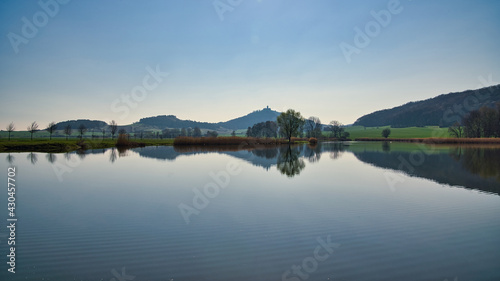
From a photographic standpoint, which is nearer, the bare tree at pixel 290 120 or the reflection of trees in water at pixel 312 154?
the reflection of trees in water at pixel 312 154

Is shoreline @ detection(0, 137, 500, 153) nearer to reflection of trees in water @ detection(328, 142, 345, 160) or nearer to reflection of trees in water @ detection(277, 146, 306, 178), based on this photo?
reflection of trees in water @ detection(328, 142, 345, 160)

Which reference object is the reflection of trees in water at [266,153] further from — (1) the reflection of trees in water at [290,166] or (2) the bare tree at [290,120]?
(2) the bare tree at [290,120]

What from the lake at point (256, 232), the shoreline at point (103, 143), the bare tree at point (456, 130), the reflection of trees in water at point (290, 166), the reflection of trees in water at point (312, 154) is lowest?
the lake at point (256, 232)

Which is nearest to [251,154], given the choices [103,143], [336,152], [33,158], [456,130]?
[336,152]

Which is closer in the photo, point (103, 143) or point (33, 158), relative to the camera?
point (33, 158)

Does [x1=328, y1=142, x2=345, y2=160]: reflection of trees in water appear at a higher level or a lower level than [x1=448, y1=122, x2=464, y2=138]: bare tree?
lower

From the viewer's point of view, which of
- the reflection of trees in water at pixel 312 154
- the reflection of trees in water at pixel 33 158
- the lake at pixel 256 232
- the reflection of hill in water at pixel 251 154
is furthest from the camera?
the reflection of trees in water at pixel 312 154

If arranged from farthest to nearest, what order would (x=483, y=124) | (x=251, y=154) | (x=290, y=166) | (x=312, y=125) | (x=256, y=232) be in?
(x=312, y=125) → (x=483, y=124) → (x=251, y=154) → (x=290, y=166) → (x=256, y=232)

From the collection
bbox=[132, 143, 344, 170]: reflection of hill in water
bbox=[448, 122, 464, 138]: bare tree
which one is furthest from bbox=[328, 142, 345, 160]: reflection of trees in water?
bbox=[448, 122, 464, 138]: bare tree

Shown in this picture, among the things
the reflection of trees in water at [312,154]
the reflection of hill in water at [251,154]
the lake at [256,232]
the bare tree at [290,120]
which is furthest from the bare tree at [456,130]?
the lake at [256,232]

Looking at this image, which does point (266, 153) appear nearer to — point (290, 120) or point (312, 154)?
point (312, 154)

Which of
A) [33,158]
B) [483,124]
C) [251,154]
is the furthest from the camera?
[483,124]

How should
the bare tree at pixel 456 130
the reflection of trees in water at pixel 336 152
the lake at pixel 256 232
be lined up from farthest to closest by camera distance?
the bare tree at pixel 456 130 < the reflection of trees in water at pixel 336 152 < the lake at pixel 256 232

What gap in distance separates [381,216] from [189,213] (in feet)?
22.0
